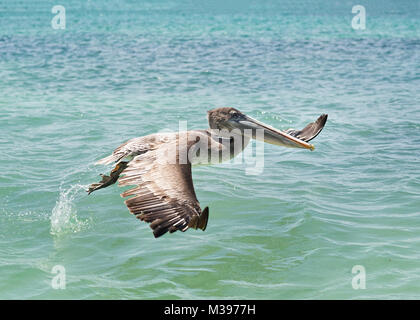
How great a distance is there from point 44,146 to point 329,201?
513cm

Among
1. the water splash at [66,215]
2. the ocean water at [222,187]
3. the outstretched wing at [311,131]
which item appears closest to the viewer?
the ocean water at [222,187]

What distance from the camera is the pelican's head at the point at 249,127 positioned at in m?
6.00

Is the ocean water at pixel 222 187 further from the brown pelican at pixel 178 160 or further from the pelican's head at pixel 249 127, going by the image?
the pelican's head at pixel 249 127

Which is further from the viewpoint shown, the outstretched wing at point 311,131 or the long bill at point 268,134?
the outstretched wing at point 311,131

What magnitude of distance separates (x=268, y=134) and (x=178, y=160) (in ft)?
3.60

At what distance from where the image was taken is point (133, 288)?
18.7 ft

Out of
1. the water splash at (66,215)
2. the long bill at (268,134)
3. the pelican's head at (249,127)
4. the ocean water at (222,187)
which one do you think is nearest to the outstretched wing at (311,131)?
the pelican's head at (249,127)

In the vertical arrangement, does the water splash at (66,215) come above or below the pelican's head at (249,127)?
below

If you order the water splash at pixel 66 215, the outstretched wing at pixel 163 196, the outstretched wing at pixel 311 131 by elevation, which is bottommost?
the water splash at pixel 66 215

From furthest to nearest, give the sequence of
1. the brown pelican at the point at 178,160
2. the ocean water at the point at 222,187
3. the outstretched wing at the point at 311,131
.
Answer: the outstretched wing at the point at 311,131
the ocean water at the point at 222,187
the brown pelican at the point at 178,160

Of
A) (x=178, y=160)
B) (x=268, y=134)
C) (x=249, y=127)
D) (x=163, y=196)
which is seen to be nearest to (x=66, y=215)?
(x=178, y=160)

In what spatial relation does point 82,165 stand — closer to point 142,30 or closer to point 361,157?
point 361,157

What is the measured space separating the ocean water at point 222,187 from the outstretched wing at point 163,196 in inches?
43.9

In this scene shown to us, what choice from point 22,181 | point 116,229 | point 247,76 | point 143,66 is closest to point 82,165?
point 22,181
